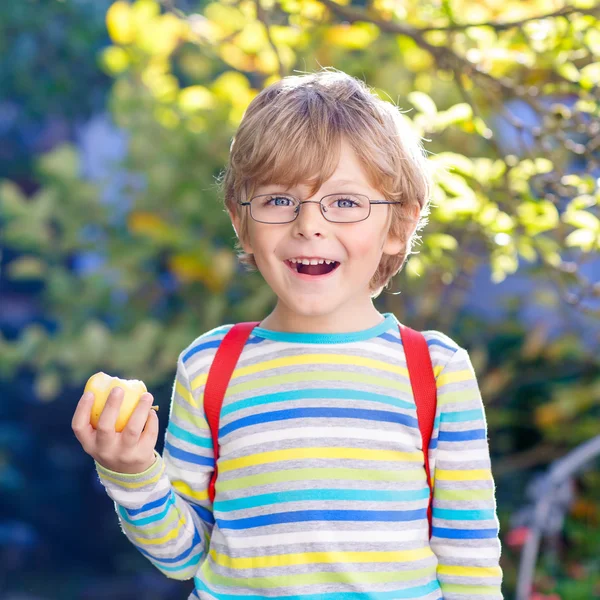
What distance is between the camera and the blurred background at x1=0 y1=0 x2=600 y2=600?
2.32 metres

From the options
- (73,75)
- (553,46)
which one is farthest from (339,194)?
(73,75)

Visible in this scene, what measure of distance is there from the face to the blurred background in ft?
2.33

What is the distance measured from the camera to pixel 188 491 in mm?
1505

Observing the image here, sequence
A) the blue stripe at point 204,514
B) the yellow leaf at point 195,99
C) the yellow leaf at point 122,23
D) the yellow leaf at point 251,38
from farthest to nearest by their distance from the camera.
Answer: the yellow leaf at point 122,23 → the yellow leaf at point 195,99 → the yellow leaf at point 251,38 → the blue stripe at point 204,514

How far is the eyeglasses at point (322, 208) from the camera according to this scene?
142 centimetres

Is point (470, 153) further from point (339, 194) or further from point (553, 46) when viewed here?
point (339, 194)

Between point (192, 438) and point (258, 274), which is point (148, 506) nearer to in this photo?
point (192, 438)

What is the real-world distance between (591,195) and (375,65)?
1.63 meters

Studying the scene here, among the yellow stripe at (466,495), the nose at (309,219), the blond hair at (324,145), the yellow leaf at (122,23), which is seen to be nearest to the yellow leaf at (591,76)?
the blond hair at (324,145)

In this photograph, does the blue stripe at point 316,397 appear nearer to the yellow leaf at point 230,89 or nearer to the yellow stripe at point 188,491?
the yellow stripe at point 188,491

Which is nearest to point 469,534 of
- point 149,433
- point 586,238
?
point 149,433

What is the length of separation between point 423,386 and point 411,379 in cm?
2

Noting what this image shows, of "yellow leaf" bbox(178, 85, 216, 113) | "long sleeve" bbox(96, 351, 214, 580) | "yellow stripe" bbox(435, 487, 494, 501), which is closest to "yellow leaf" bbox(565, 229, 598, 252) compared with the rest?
"yellow stripe" bbox(435, 487, 494, 501)

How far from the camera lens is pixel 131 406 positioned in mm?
1356
